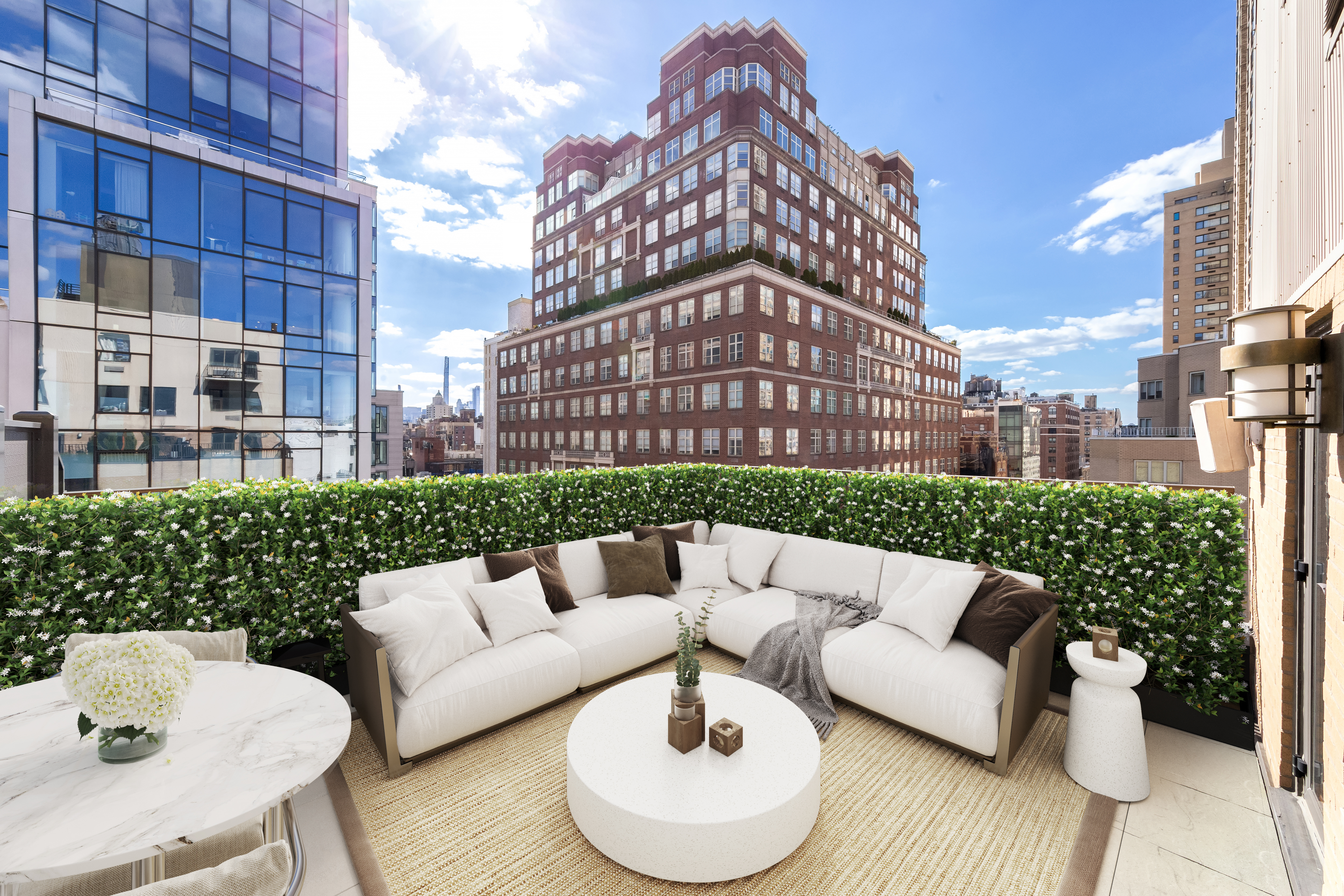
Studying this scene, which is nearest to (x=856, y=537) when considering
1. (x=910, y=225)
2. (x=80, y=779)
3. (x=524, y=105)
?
(x=80, y=779)

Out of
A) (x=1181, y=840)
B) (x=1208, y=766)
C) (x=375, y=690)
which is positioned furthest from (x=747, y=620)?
(x=1208, y=766)

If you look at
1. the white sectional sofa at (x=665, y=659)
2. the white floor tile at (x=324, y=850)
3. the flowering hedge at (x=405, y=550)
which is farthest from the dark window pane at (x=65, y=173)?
the white floor tile at (x=324, y=850)

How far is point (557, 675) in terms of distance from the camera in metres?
3.78

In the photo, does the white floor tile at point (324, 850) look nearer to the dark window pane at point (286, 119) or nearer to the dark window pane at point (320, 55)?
the dark window pane at point (286, 119)

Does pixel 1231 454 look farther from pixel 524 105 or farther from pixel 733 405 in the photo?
pixel 733 405

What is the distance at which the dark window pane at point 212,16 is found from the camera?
1150cm

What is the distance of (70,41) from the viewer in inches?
401

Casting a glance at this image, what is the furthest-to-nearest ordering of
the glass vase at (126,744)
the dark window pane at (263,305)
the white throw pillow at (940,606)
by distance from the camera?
the dark window pane at (263,305)
the white throw pillow at (940,606)
the glass vase at (126,744)

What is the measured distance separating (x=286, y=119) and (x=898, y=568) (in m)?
17.7

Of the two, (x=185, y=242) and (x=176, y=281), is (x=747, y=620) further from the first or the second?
(x=185, y=242)

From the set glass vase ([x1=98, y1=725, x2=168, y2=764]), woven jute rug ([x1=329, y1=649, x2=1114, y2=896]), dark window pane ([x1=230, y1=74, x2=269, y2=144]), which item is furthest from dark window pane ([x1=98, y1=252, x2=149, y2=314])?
glass vase ([x1=98, y1=725, x2=168, y2=764])

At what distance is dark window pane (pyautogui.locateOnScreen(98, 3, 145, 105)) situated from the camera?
10.5 m

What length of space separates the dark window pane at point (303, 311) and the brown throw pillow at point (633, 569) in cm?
1237

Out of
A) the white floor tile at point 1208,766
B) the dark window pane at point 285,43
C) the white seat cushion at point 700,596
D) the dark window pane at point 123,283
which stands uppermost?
the dark window pane at point 285,43
